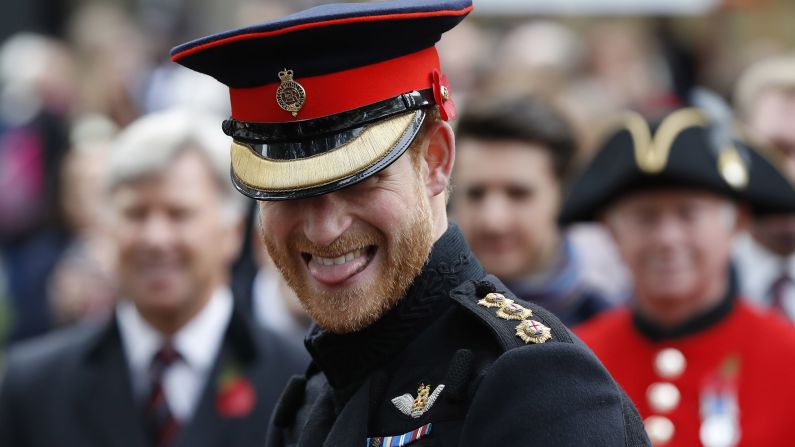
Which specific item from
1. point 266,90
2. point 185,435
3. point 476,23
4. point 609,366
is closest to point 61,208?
point 185,435

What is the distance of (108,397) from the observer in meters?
5.38

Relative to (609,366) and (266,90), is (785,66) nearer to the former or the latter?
(609,366)

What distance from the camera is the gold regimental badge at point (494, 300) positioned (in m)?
3.02

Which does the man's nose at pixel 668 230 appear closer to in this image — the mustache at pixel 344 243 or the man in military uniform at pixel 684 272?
the man in military uniform at pixel 684 272

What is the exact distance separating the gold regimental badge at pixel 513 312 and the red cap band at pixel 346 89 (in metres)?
0.50

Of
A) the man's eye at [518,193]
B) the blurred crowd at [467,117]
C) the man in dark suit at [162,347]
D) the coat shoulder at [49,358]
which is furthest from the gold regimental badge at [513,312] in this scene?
the man's eye at [518,193]

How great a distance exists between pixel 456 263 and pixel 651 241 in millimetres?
2359

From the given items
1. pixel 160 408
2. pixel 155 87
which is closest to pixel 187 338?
pixel 160 408

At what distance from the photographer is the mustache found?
3.00 metres

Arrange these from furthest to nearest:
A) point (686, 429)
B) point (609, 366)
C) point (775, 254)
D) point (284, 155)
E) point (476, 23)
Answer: point (476, 23) → point (775, 254) → point (609, 366) → point (686, 429) → point (284, 155)

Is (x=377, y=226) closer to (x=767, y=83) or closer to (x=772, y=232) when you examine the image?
(x=772, y=232)

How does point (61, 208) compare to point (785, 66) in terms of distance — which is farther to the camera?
point (61, 208)

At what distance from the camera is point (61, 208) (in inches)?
350

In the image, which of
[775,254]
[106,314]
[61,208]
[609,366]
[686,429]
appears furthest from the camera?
[61,208]
